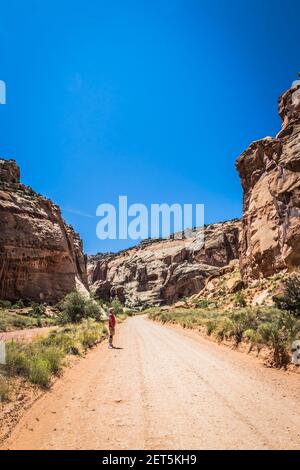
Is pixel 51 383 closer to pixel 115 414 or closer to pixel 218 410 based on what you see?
pixel 115 414

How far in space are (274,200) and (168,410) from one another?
35.2 meters

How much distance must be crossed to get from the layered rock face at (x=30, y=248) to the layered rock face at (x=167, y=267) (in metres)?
33.7

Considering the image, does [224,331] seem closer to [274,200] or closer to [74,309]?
[74,309]

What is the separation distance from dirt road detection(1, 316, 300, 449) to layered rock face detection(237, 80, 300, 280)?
86.6 ft

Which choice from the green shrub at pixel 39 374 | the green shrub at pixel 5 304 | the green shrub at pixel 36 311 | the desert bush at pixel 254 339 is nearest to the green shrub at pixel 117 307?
the green shrub at pixel 36 311

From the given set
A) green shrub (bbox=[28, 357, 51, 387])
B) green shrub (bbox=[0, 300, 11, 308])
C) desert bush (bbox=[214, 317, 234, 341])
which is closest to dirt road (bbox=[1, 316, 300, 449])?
green shrub (bbox=[28, 357, 51, 387])

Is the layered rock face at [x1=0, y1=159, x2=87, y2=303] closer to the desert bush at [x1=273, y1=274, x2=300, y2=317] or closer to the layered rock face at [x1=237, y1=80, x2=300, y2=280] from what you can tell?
the layered rock face at [x1=237, y1=80, x2=300, y2=280]

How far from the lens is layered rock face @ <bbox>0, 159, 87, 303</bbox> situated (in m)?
48.8

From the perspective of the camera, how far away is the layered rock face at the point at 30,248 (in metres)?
48.8

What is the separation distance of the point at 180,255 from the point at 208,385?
96920 mm

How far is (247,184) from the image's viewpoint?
48.6 m

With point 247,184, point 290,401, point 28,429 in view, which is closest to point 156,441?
point 28,429

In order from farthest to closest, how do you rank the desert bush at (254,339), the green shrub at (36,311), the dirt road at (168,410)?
the green shrub at (36,311) < the desert bush at (254,339) < the dirt road at (168,410)

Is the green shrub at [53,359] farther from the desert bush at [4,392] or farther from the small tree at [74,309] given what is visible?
the small tree at [74,309]
